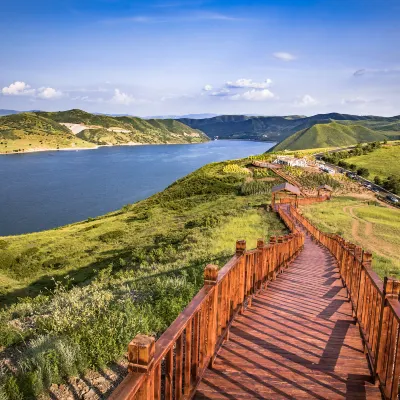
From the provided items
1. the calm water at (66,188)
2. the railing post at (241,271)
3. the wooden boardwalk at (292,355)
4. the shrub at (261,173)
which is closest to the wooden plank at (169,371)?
the wooden boardwalk at (292,355)

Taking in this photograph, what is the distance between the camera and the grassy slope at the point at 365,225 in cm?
1945

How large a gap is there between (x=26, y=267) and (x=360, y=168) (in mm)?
53265

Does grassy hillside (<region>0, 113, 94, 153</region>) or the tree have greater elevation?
grassy hillside (<region>0, 113, 94, 153</region>)

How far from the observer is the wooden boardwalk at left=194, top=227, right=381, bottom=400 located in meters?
3.48

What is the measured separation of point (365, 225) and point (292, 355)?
25.6 metres

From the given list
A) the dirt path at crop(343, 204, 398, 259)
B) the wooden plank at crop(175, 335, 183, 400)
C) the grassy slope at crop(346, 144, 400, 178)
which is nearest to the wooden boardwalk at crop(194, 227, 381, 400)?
the wooden plank at crop(175, 335, 183, 400)

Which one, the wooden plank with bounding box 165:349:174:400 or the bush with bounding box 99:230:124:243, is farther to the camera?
the bush with bounding box 99:230:124:243

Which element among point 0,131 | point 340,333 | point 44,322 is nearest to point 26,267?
point 44,322

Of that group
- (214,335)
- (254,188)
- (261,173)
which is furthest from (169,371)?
(261,173)

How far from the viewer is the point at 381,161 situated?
217 feet

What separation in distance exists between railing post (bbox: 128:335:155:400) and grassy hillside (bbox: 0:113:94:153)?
530 ft

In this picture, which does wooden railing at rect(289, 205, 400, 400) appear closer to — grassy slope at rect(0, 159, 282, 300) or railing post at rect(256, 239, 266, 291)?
railing post at rect(256, 239, 266, 291)

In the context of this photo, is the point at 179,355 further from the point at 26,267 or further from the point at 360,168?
the point at 360,168

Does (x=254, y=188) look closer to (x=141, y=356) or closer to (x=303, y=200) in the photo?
(x=303, y=200)
